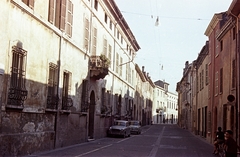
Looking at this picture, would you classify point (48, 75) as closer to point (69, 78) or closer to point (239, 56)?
point (69, 78)

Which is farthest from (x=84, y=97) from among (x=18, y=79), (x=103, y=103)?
(x=18, y=79)

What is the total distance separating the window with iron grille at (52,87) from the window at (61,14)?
2301 millimetres

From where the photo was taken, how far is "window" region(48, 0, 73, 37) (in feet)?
59.1

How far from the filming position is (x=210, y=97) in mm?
29812

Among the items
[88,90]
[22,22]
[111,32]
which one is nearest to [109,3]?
[111,32]

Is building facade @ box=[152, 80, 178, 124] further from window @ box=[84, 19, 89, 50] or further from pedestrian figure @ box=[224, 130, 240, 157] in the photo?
pedestrian figure @ box=[224, 130, 240, 157]

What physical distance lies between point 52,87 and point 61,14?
397 cm

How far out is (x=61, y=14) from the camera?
19.1 m

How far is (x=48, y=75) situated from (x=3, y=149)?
5337 millimetres

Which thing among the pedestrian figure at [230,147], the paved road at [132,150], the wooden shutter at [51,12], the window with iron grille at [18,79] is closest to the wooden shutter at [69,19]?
the wooden shutter at [51,12]

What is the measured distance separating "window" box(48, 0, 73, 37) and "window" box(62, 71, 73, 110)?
7.71 feet

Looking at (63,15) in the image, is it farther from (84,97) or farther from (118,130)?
(118,130)

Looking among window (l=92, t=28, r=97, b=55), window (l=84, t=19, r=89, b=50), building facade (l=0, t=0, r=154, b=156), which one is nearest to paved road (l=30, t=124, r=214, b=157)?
building facade (l=0, t=0, r=154, b=156)

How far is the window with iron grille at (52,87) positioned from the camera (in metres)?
17.9
